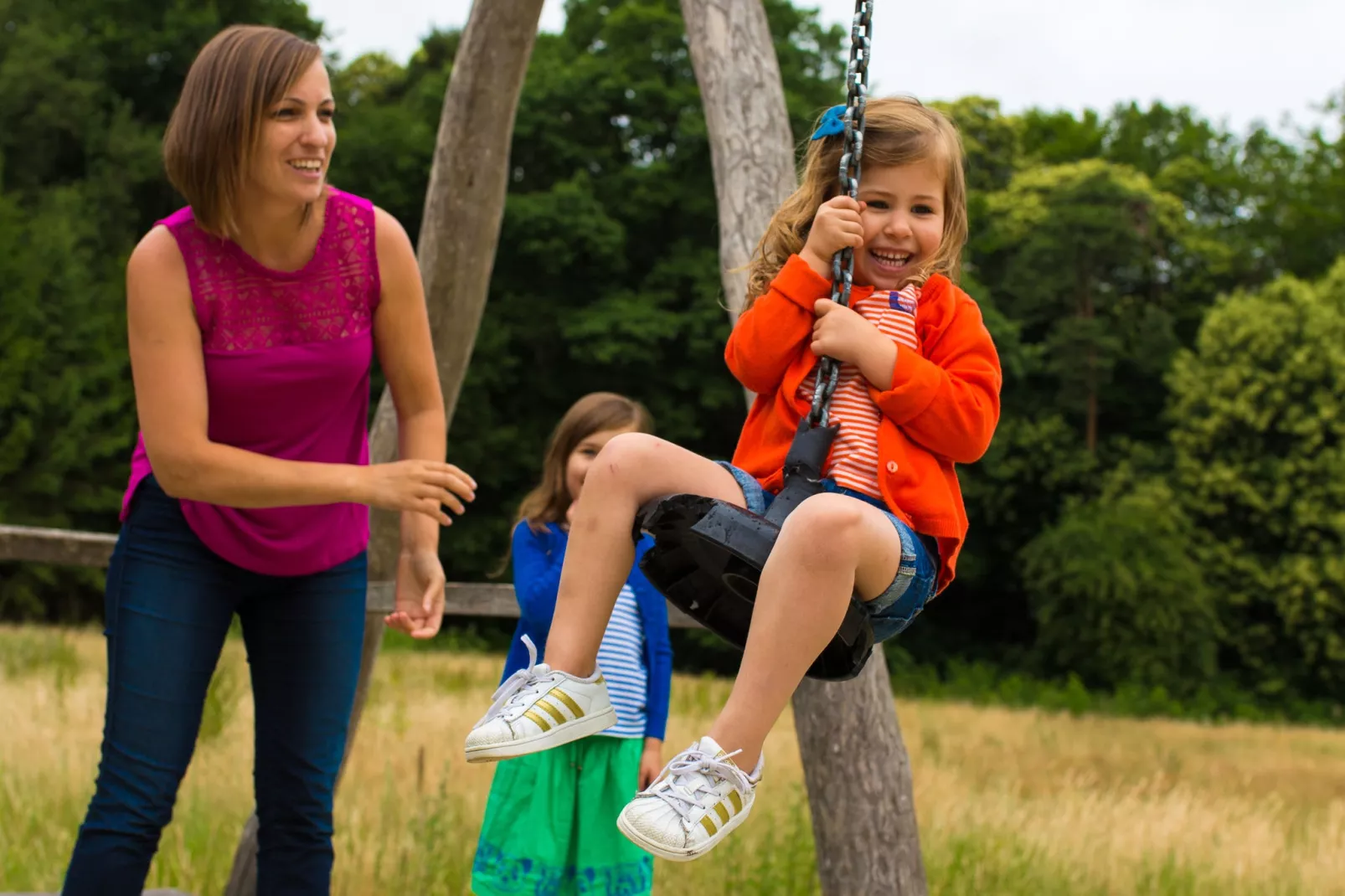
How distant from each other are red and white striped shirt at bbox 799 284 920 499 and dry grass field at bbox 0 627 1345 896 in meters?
2.65

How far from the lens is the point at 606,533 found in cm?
221

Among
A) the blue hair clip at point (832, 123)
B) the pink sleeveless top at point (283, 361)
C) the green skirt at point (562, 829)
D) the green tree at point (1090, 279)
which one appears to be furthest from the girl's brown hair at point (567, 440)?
the green tree at point (1090, 279)

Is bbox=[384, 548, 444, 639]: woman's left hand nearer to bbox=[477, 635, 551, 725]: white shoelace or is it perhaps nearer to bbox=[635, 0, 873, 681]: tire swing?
bbox=[477, 635, 551, 725]: white shoelace

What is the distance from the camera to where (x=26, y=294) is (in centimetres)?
1800

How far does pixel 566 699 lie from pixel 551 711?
44 mm

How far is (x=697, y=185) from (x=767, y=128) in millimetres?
17301

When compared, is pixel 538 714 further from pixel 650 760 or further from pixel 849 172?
pixel 650 760

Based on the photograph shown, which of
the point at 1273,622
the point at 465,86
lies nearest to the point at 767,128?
the point at 465,86

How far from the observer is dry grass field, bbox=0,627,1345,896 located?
4.86 metres

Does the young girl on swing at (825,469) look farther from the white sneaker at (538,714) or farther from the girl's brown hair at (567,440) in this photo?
the girl's brown hair at (567,440)

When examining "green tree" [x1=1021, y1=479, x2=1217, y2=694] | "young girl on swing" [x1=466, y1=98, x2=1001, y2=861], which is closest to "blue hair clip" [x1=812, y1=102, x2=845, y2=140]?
"young girl on swing" [x1=466, y1=98, x2=1001, y2=861]

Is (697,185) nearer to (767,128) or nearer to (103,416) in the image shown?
(103,416)

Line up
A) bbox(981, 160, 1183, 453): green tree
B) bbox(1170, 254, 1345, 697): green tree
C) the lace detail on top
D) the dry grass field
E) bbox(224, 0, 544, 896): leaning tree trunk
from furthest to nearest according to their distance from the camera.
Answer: bbox(981, 160, 1183, 453): green tree
bbox(1170, 254, 1345, 697): green tree
the dry grass field
bbox(224, 0, 544, 896): leaning tree trunk
the lace detail on top

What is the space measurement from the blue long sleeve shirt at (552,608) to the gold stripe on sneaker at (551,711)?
139 centimetres
